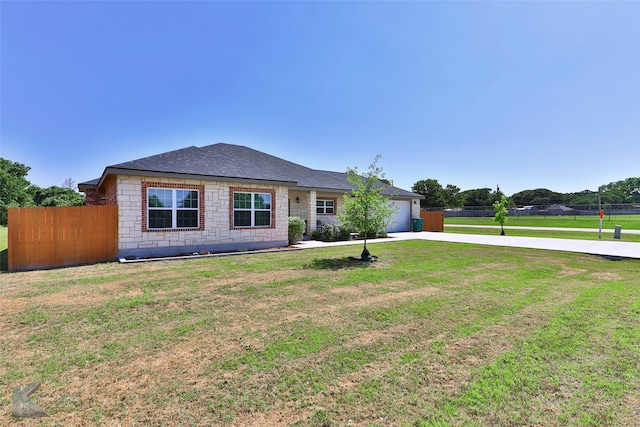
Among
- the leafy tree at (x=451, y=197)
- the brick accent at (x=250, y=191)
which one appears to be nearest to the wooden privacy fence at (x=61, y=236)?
the brick accent at (x=250, y=191)

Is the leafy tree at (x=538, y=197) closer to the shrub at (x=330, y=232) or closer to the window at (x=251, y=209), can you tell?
the shrub at (x=330, y=232)

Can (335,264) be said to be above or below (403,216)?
below

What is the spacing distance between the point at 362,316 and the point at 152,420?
3264 mm

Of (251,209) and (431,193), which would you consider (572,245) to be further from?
(431,193)

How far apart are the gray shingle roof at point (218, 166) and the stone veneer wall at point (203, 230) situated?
44 centimetres

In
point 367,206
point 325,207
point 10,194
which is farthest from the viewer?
point 10,194

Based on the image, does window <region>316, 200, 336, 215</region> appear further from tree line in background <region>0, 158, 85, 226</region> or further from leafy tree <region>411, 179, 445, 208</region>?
leafy tree <region>411, 179, 445, 208</region>

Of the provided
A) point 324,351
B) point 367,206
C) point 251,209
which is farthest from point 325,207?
point 324,351

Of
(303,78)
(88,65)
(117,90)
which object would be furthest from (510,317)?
(117,90)

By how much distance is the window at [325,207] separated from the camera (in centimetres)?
1867

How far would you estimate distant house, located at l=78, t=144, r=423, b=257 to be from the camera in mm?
10328

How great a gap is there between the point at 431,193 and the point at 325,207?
51.6 meters

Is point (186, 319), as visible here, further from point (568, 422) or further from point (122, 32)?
point (122, 32)

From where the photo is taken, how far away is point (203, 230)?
11.8 metres
